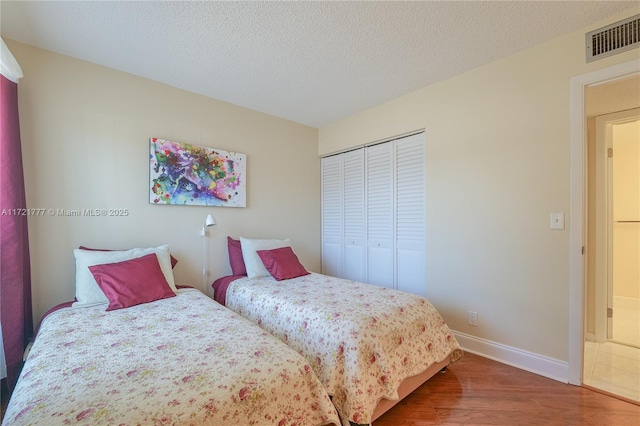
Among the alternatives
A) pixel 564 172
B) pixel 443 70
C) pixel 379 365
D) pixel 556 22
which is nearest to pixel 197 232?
pixel 379 365

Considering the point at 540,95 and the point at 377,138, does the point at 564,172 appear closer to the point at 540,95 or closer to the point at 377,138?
the point at 540,95

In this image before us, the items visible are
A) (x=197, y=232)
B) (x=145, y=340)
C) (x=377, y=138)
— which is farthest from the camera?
(x=377, y=138)

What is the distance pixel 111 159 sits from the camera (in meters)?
2.38

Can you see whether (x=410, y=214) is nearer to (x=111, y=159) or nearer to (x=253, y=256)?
(x=253, y=256)

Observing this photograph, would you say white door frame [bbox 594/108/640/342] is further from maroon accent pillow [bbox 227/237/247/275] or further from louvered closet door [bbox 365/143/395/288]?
maroon accent pillow [bbox 227/237/247/275]

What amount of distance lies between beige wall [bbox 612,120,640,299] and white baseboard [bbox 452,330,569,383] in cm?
278

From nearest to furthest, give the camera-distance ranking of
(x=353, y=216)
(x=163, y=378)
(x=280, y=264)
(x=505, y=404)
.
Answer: (x=163, y=378) < (x=505, y=404) < (x=280, y=264) < (x=353, y=216)

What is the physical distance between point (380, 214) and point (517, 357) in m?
1.78

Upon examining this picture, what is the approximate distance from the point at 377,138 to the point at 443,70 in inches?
37.7

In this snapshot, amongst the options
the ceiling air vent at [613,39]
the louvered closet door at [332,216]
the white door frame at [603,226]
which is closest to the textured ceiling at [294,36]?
the ceiling air vent at [613,39]

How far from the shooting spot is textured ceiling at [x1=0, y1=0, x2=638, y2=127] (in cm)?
171

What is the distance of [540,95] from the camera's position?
82.2 inches

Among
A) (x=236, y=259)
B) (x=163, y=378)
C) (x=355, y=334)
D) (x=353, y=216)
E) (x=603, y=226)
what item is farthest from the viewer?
(x=353, y=216)

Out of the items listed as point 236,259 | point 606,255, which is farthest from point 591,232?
point 236,259
